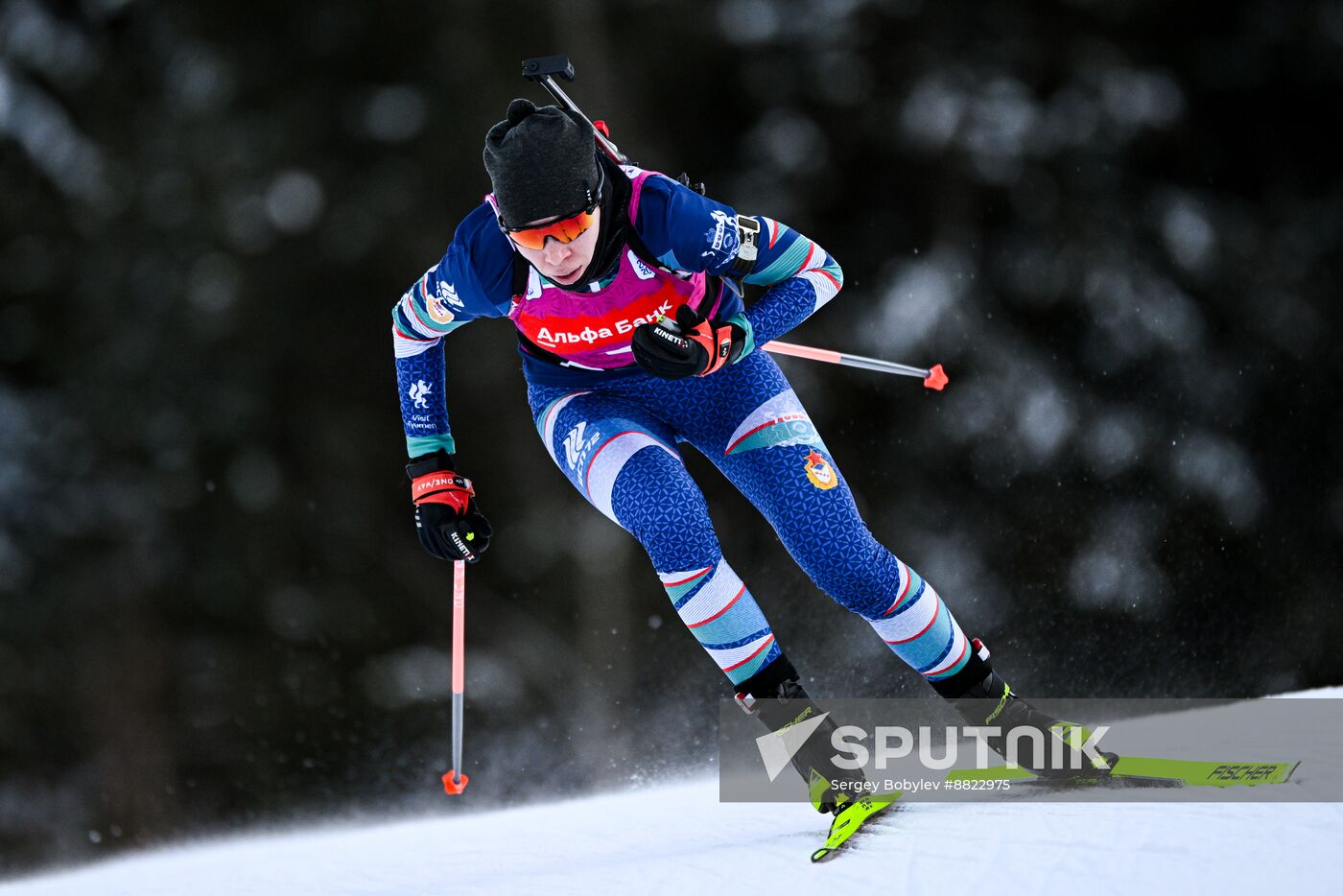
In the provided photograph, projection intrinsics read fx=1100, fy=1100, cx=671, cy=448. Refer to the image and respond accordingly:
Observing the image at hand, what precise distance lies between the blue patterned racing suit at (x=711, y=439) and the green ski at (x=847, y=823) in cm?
32

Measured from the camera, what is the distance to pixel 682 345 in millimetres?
2131

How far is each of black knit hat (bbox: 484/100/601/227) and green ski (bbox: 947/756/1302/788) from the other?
1.60 m

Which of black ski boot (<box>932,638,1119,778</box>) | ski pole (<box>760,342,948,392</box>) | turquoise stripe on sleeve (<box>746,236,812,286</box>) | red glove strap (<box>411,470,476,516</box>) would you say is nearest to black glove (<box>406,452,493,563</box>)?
red glove strap (<box>411,470,476,516</box>)

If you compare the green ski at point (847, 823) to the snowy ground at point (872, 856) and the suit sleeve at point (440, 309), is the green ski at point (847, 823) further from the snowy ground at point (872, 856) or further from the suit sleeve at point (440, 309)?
the suit sleeve at point (440, 309)

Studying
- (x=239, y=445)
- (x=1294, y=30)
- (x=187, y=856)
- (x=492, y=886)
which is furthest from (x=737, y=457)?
(x=1294, y=30)

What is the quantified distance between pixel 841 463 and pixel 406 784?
9.21ft

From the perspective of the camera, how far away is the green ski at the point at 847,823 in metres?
2.10

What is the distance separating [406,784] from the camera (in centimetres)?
562

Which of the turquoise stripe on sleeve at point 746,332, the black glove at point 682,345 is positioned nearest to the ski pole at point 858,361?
the turquoise stripe on sleeve at point 746,332

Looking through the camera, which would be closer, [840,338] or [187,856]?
[187,856]

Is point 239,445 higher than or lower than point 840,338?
lower

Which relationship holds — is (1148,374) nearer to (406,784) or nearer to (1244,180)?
(1244,180)

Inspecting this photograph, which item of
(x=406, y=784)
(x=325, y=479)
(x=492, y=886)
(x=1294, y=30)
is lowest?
(x=406, y=784)

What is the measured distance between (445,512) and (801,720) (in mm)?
955
